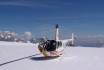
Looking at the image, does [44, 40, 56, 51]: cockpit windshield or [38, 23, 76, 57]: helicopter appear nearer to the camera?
[38, 23, 76, 57]: helicopter

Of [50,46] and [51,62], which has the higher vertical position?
[50,46]

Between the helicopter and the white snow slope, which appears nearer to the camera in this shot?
the white snow slope

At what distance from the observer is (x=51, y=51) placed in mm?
16250

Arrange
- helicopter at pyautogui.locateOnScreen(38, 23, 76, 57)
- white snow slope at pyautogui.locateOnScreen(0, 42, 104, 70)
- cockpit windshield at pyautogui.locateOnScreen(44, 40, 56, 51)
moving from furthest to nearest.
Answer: cockpit windshield at pyautogui.locateOnScreen(44, 40, 56, 51), helicopter at pyautogui.locateOnScreen(38, 23, 76, 57), white snow slope at pyautogui.locateOnScreen(0, 42, 104, 70)

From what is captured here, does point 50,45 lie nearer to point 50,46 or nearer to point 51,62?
point 50,46

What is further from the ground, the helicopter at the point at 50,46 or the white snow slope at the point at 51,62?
the helicopter at the point at 50,46

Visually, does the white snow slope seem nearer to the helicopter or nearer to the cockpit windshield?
the helicopter

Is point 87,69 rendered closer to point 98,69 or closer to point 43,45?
point 98,69

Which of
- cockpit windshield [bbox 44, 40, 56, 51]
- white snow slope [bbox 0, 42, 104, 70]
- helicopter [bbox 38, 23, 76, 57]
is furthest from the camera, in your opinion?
cockpit windshield [bbox 44, 40, 56, 51]

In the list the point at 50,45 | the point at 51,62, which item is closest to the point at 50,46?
the point at 50,45

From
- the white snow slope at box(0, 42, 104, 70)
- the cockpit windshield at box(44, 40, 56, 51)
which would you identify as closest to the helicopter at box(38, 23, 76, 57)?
the cockpit windshield at box(44, 40, 56, 51)

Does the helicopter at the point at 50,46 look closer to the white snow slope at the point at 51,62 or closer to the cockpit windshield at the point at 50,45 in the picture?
the cockpit windshield at the point at 50,45

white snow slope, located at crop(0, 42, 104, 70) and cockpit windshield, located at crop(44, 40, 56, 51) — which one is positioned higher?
cockpit windshield, located at crop(44, 40, 56, 51)

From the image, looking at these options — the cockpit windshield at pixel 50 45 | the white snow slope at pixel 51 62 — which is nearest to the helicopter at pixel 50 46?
the cockpit windshield at pixel 50 45
